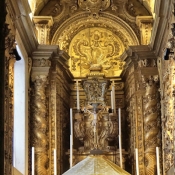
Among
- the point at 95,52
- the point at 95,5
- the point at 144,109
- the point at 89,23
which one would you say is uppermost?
the point at 95,5

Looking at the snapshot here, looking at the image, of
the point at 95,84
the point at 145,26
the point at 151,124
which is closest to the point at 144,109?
the point at 151,124

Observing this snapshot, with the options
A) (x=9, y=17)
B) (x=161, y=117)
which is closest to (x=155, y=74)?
(x=161, y=117)

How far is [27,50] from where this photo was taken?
46.2ft

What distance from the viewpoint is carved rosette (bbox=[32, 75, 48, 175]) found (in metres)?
14.0

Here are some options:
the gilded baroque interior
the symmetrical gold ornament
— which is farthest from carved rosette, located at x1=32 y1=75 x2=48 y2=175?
the symmetrical gold ornament

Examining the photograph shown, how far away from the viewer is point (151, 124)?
14125mm

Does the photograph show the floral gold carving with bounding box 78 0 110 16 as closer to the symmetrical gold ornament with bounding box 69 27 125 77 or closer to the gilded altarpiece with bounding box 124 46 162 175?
the symmetrical gold ornament with bounding box 69 27 125 77

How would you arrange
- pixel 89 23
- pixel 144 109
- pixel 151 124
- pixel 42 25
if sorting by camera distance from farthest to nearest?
1. pixel 89 23
2. pixel 42 25
3. pixel 144 109
4. pixel 151 124

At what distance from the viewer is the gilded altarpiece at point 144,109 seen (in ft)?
46.2

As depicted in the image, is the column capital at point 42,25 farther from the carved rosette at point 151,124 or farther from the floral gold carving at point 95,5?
the carved rosette at point 151,124

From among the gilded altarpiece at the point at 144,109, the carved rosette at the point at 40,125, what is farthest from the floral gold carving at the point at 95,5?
the carved rosette at the point at 40,125

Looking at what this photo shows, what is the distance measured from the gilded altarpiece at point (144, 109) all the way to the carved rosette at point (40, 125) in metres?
2.10

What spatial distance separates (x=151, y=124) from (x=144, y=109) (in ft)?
1.45

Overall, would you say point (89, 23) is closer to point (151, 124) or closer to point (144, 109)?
point (144, 109)
